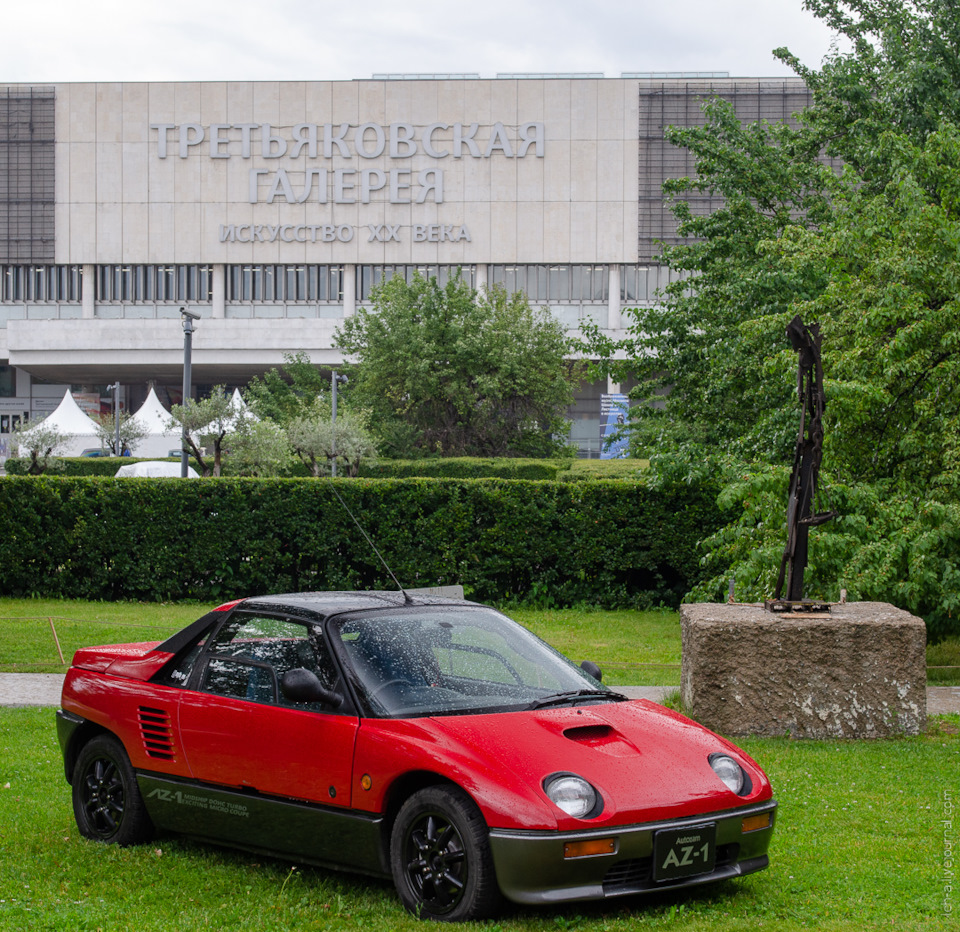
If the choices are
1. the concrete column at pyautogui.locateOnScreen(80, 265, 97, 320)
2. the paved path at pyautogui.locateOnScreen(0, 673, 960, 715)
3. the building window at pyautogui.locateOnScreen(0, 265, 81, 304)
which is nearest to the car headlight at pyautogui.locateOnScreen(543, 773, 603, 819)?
the paved path at pyautogui.locateOnScreen(0, 673, 960, 715)

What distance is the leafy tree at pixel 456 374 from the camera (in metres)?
44.2

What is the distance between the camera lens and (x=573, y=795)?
472cm

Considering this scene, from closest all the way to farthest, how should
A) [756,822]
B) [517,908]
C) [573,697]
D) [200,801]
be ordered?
1. [517,908]
2. [756,822]
3. [573,697]
4. [200,801]

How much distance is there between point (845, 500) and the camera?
12055mm

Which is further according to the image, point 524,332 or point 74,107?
A: point 74,107

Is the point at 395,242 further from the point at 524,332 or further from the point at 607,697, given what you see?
the point at 607,697

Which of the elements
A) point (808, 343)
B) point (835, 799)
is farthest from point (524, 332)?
point (835, 799)

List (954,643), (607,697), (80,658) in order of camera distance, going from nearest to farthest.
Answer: (607,697), (80,658), (954,643)

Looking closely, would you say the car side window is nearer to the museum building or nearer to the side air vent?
the side air vent

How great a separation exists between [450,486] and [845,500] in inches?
311

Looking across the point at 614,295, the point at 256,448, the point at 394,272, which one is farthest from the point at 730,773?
the point at 394,272

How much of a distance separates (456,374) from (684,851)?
1579 inches

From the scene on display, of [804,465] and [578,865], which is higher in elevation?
[804,465]

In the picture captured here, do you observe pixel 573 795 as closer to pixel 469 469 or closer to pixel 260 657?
pixel 260 657
